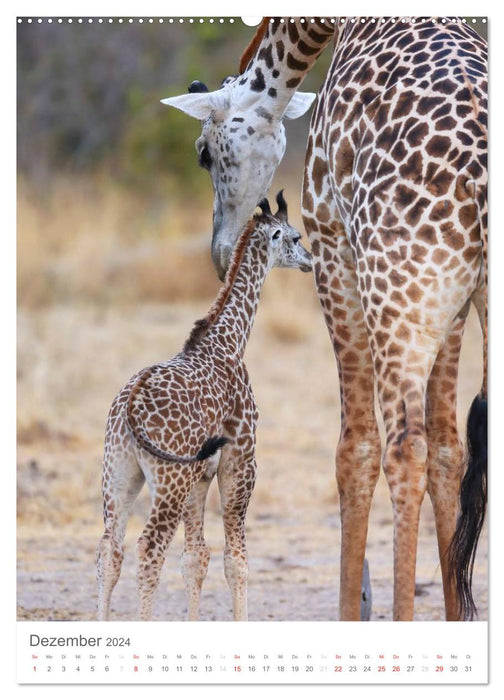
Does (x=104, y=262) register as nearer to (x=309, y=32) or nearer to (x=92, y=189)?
(x=92, y=189)

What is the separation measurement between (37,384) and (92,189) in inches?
71.1

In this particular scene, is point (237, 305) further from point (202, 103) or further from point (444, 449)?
point (444, 449)

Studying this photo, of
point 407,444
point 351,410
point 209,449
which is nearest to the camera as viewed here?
point 407,444

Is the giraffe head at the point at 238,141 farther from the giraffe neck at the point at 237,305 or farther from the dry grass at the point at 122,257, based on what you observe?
the dry grass at the point at 122,257

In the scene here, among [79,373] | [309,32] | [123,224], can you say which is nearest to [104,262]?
[123,224]

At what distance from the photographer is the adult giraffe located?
3328 mm

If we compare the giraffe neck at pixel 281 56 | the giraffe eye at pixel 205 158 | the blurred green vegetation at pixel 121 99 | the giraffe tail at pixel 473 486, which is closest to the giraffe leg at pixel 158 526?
the giraffe tail at pixel 473 486

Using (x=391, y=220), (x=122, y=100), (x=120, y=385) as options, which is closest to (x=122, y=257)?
(x=120, y=385)

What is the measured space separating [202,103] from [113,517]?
1.47 m

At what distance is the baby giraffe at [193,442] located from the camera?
3832 mm

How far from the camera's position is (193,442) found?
12.8 ft
